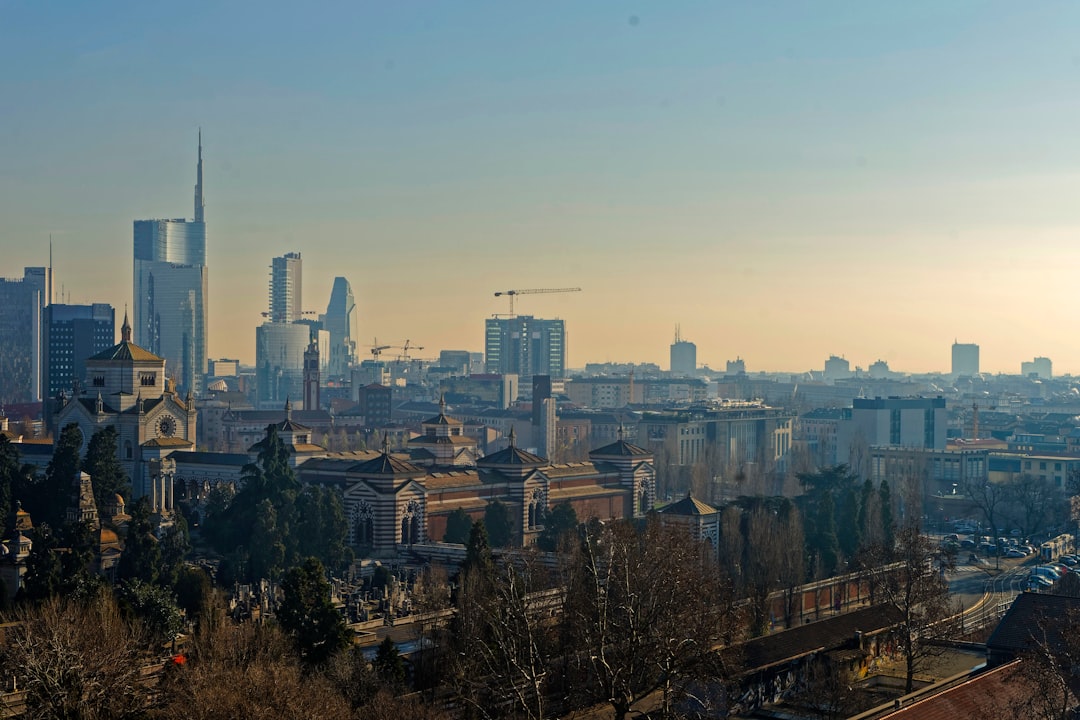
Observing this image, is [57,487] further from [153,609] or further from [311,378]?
[311,378]

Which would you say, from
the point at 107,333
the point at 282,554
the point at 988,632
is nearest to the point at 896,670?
the point at 988,632

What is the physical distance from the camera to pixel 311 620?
3906 cm

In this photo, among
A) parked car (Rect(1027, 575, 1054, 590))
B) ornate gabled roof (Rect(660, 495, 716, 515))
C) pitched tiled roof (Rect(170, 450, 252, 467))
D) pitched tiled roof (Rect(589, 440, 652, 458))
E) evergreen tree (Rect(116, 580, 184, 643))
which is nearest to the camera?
evergreen tree (Rect(116, 580, 184, 643))

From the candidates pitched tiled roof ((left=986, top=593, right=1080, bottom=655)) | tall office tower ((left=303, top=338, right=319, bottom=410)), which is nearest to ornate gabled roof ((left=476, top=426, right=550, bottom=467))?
pitched tiled roof ((left=986, top=593, right=1080, bottom=655))

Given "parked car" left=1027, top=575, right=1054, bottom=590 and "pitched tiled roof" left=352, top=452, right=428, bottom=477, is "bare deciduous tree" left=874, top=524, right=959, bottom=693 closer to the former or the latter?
"parked car" left=1027, top=575, right=1054, bottom=590

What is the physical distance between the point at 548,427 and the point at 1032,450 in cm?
3994

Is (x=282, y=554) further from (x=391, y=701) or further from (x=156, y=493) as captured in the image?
(x=391, y=701)

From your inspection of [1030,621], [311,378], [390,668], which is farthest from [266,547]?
[311,378]

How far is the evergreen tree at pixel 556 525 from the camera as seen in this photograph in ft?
213

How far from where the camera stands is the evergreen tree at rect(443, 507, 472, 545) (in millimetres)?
67375

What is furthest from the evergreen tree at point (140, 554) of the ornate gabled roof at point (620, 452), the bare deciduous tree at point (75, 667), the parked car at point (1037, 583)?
the ornate gabled roof at point (620, 452)

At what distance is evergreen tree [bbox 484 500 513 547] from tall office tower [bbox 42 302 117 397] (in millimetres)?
86133

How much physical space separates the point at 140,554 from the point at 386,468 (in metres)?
18.3

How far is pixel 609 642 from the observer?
36844 millimetres
